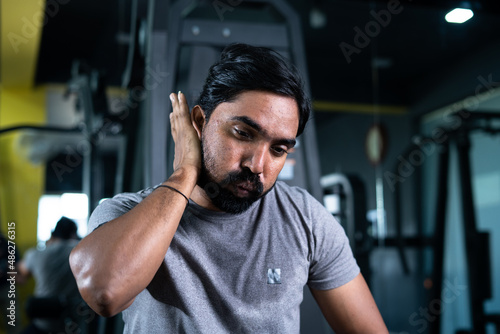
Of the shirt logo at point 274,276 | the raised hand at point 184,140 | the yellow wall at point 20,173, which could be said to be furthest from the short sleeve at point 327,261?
the yellow wall at point 20,173

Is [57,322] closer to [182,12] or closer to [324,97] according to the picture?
[182,12]

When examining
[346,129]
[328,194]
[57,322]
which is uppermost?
[346,129]

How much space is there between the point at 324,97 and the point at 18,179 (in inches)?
85.0

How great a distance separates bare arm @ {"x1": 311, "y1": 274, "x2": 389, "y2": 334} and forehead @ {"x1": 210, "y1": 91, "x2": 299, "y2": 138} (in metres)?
0.42

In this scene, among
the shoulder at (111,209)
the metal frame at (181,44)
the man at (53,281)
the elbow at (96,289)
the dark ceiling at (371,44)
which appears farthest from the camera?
the dark ceiling at (371,44)

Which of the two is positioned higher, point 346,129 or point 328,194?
point 346,129

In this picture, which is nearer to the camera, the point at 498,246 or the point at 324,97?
the point at 498,246

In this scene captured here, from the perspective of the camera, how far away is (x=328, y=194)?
2.76 meters

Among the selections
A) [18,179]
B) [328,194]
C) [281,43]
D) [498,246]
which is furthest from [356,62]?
[18,179]

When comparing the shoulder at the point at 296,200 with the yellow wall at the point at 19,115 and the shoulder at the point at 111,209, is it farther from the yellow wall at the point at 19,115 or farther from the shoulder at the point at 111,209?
the yellow wall at the point at 19,115

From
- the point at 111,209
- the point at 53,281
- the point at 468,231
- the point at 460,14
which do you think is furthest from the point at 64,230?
the point at 460,14

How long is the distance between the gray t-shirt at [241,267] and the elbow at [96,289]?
12 cm

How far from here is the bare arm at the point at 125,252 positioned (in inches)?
34.4

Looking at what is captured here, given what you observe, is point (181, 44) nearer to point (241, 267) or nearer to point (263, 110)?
point (263, 110)
